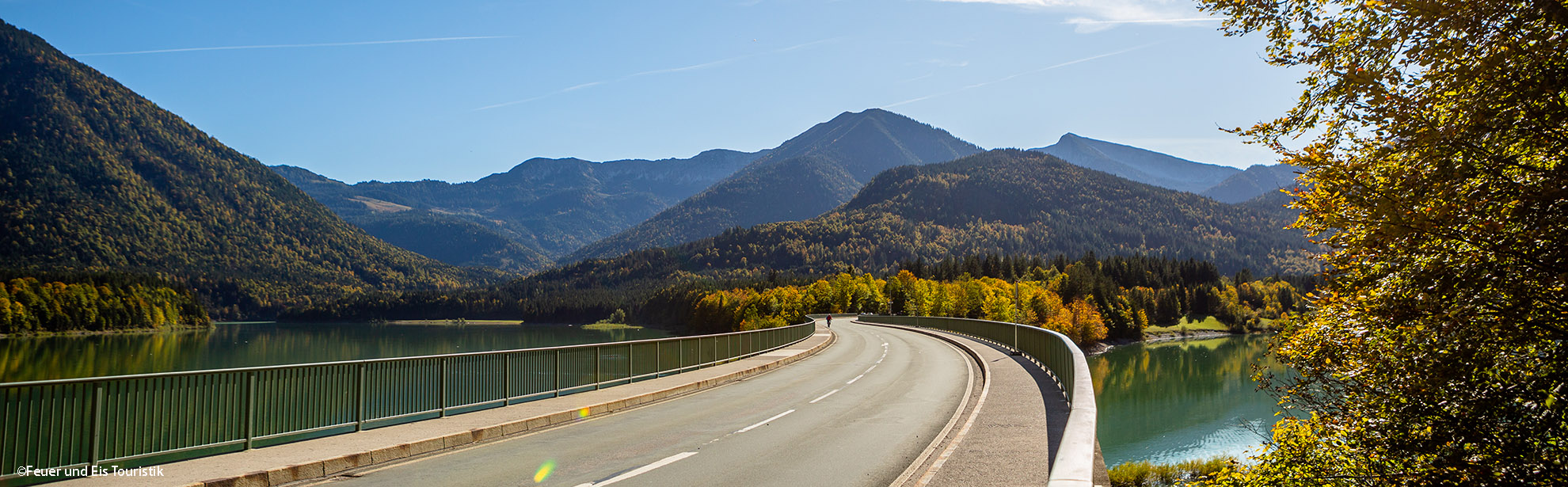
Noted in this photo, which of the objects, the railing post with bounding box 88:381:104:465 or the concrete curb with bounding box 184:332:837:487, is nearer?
the railing post with bounding box 88:381:104:465

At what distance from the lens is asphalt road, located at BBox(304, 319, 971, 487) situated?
29.7 feet

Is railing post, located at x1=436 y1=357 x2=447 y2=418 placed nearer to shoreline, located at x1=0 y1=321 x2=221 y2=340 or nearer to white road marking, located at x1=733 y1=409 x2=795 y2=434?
white road marking, located at x1=733 y1=409 x2=795 y2=434

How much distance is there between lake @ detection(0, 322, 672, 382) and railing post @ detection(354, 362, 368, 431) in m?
50.9

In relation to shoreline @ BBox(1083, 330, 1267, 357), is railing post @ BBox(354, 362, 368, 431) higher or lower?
higher

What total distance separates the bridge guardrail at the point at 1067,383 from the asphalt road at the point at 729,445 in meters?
2.21

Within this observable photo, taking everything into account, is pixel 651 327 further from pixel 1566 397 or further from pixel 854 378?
pixel 1566 397

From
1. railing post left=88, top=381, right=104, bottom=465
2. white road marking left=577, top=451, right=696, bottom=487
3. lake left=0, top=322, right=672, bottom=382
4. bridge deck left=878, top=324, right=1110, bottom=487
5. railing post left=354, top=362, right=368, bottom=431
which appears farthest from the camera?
lake left=0, top=322, right=672, bottom=382

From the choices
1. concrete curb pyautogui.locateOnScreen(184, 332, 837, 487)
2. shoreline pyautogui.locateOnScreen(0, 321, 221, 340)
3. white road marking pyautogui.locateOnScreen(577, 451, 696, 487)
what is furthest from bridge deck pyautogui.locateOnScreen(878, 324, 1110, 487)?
shoreline pyautogui.locateOnScreen(0, 321, 221, 340)

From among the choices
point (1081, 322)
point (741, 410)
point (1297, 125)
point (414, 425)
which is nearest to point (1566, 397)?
point (1297, 125)

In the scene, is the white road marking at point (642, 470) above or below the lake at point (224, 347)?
above

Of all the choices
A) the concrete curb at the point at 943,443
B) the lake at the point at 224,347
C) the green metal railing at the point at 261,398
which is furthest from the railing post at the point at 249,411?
the lake at the point at 224,347

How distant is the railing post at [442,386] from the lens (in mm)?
13078

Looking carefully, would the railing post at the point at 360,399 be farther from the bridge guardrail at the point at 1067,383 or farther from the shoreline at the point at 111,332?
the shoreline at the point at 111,332

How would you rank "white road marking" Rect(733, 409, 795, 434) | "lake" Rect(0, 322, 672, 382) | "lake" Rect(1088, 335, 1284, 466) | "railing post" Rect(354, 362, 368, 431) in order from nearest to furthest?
1. "railing post" Rect(354, 362, 368, 431)
2. "white road marking" Rect(733, 409, 795, 434)
3. "lake" Rect(1088, 335, 1284, 466)
4. "lake" Rect(0, 322, 672, 382)
